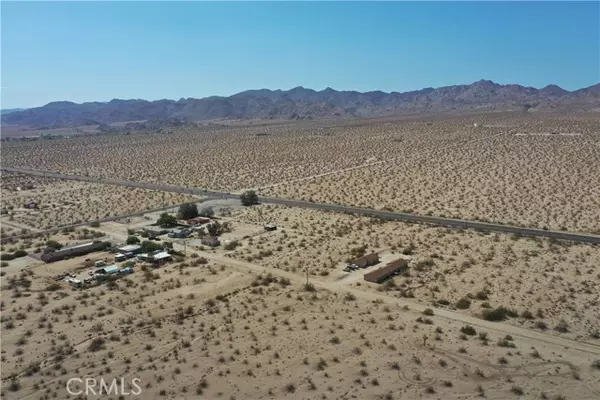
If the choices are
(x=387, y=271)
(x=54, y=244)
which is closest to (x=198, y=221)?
(x=54, y=244)

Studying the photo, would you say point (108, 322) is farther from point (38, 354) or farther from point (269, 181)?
point (269, 181)

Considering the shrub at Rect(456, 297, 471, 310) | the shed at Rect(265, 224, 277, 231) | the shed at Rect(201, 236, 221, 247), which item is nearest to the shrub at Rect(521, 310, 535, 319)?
the shrub at Rect(456, 297, 471, 310)

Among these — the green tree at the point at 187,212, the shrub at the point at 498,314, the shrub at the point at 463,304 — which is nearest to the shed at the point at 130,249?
the green tree at the point at 187,212

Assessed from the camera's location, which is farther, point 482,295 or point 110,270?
point 110,270

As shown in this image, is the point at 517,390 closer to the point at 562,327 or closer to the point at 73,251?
the point at 562,327

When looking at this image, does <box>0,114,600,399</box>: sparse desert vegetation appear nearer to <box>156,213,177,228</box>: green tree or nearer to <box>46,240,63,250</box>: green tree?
<box>46,240,63,250</box>: green tree

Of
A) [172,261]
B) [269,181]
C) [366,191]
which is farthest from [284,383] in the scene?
[269,181]
